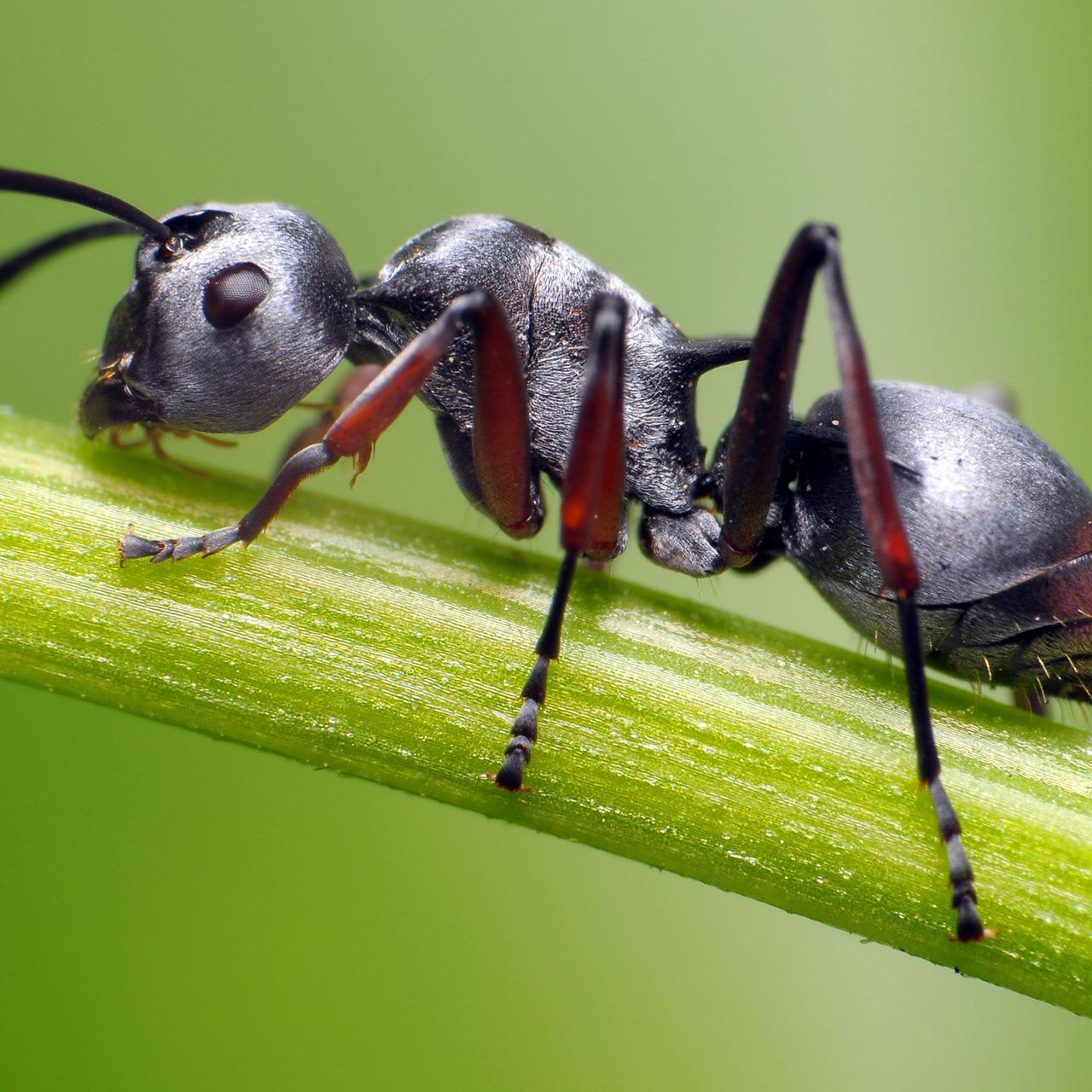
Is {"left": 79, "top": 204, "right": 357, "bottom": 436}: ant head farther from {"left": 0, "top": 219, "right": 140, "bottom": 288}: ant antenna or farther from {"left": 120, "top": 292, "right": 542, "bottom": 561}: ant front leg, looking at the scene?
{"left": 120, "top": 292, "right": 542, "bottom": 561}: ant front leg

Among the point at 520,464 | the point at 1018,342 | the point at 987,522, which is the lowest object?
the point at 520,464

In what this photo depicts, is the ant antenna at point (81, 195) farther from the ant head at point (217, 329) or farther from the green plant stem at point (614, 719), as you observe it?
the green plant stem at point (614, 719)

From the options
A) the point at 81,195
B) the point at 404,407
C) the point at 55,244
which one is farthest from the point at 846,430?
the point at 55,244

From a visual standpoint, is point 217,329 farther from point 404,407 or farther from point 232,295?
point 404,407

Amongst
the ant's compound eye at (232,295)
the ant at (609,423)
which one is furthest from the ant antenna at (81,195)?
the ant's compound eye at (232,295)

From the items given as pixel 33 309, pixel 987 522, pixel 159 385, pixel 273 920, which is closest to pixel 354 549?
pixel 159 385

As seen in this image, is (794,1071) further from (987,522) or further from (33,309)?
(33,309)

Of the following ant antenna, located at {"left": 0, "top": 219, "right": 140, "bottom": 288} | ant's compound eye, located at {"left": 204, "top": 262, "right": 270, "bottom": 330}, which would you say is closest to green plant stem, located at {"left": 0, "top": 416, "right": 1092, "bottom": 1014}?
ant's compound eye, located at {"left": 204, "top": 262, "right": 270, "bottom": 330}
